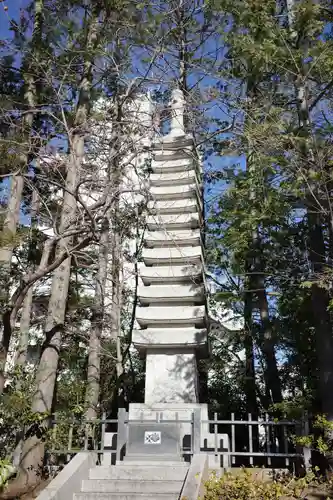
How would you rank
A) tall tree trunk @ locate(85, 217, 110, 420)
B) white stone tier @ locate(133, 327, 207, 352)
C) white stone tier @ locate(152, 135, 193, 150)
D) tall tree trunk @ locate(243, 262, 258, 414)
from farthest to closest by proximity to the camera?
tall tree trunk @ locate(243, 262, 258, 414) < tall tree trunk @ locate(85, 217, 110, 420) < white stone tier @ locate(152, 135, 193, 150) < white stone tier @ locate(133, 327, 207, 352)

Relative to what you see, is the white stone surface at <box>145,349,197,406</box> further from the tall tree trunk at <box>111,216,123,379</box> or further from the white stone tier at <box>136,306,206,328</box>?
the tall tree trunk at <box>111,216,123,379</box>

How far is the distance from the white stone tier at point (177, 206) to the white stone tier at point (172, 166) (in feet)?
2.62

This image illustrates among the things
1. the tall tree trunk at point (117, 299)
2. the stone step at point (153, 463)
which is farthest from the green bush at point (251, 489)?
the tall tree trunk at point (117, 299)

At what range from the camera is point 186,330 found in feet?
30.0

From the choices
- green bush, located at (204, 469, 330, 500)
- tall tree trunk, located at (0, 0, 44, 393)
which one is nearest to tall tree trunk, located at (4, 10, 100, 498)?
tall tree trunk, located at (0, 0, 44, 393)

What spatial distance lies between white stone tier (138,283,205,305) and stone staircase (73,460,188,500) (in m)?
3.03

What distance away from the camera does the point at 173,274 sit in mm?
9609

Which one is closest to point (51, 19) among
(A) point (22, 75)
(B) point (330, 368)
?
(A) point (22, 75)

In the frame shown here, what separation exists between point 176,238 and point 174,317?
1667 millimetres

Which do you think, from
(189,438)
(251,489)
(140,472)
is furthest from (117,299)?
(251,489)

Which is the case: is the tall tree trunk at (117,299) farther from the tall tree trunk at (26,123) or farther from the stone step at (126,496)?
the stone step at (126,496)

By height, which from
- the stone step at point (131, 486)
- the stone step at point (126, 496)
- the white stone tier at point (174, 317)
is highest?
the white stone tier at point (174, 317)

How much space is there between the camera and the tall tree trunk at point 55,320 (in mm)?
7578

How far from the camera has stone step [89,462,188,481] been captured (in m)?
6.95
